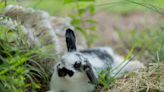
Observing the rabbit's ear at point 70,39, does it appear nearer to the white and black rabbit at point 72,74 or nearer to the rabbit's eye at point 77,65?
the white and black rabbit at point 72,74

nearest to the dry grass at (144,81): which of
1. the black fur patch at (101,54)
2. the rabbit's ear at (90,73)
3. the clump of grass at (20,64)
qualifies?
the rabbit's ear at (90,73)

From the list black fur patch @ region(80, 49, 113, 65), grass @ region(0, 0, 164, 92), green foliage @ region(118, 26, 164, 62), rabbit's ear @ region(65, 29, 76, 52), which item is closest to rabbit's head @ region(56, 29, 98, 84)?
rabbit's ear @ region(65, 29, 76, 52)

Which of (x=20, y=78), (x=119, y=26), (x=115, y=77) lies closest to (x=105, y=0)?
(x=119, y=26)

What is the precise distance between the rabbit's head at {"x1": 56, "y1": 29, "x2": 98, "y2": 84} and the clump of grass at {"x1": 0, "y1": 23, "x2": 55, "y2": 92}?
22 cm

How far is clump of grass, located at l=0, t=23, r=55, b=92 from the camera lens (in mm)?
3090

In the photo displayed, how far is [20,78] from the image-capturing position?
10.1 ft

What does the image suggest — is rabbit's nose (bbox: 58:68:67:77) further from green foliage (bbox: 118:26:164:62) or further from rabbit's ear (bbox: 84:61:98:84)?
green foliage (bbox: 118:26:164:62)

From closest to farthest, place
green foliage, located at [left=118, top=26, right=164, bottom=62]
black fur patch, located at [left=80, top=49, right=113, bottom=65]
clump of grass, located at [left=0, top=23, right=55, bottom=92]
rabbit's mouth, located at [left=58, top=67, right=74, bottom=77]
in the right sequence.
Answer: clump of grass, located at [left=0, top=23, right=55, bottom=92]
rabbit's mouth, located at [left=58, top=67, right=74, bottom=77]
black fur patch, located at [left=80, top=49, right=113, bottom=65]
green foliage, located at [left=118, top=26, right=164, bottom=62]

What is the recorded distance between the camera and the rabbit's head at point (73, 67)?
3.23 metres

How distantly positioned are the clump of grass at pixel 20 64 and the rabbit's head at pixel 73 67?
0.22 metres

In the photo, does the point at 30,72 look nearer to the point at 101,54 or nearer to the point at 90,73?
the point at 90,73

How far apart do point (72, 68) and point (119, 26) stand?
453 centimetres

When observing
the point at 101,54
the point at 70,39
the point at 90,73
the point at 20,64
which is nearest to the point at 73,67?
the point at 90,73

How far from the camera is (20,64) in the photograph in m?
3.21
